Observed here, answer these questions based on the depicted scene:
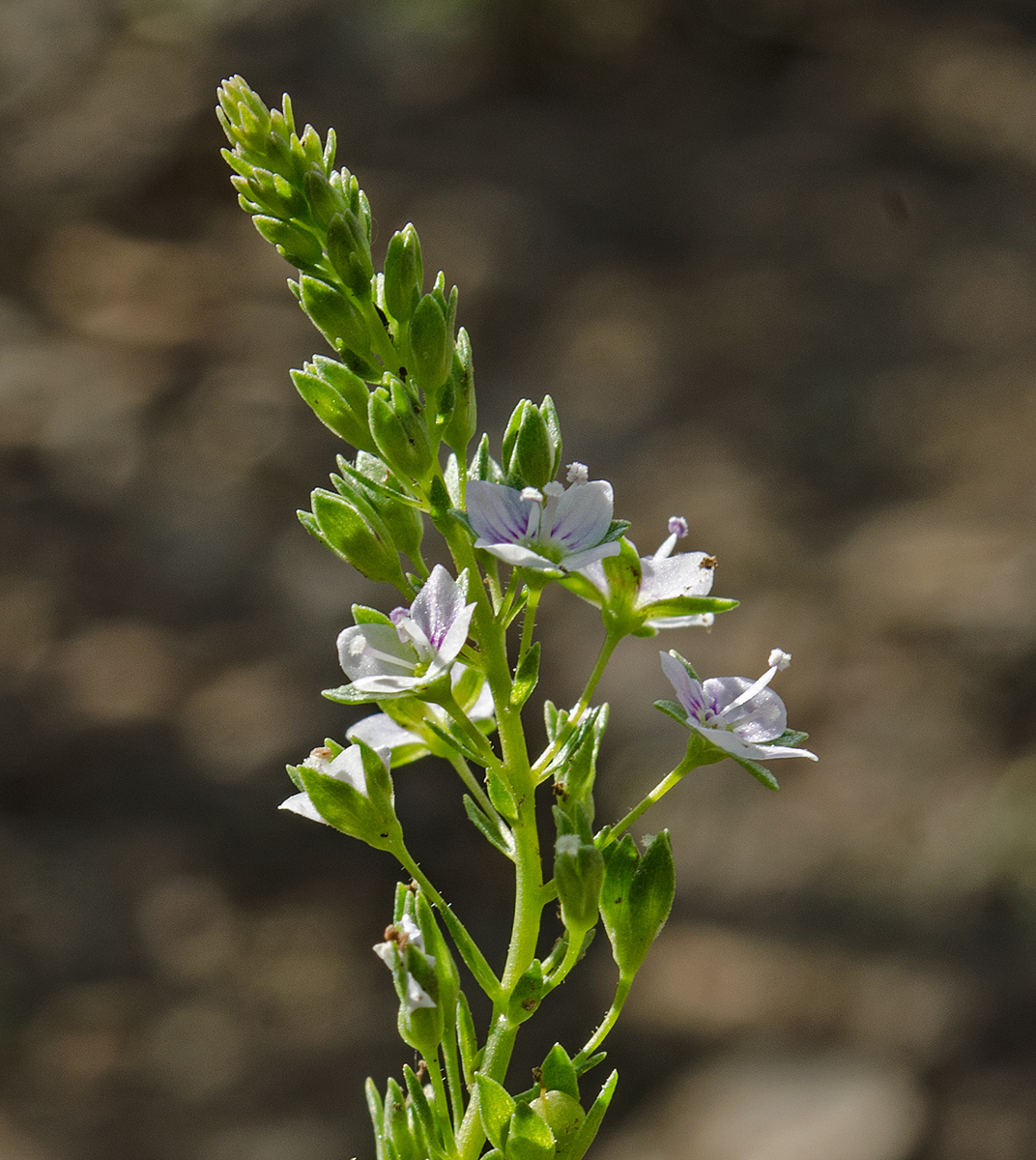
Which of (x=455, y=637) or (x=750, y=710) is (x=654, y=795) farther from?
(x=455, y=637)

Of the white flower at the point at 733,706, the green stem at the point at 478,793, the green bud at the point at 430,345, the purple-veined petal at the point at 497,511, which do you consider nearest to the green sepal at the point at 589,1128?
the green stem at the point at 478,793

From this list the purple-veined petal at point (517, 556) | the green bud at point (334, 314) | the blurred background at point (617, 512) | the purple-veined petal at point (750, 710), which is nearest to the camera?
the purple-veined petal at point (517, 556)

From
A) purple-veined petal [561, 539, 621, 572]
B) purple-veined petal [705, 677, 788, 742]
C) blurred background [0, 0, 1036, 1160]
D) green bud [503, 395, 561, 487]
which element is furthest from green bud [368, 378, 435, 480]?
blurred background [0, 0, 1036, 1160]

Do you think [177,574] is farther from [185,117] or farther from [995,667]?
[995,667]

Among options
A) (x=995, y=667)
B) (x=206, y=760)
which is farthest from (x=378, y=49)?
(x=995, y=667)

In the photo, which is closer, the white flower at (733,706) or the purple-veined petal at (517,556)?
the purple-veined petal at (517,556)

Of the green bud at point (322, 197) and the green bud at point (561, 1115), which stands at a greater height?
the green bud at point (322, 197)

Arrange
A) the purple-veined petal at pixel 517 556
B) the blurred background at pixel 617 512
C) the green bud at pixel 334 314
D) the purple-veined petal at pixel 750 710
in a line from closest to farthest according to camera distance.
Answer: the purple-veined petal at pixel 517 556, the green bud at pixel 334 314, the purple-veined petal at pixel 750 710, the blurred background at pixel 617 512

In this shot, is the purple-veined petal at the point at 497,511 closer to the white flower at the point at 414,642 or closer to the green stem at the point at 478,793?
the white flower at the point at 414,642
